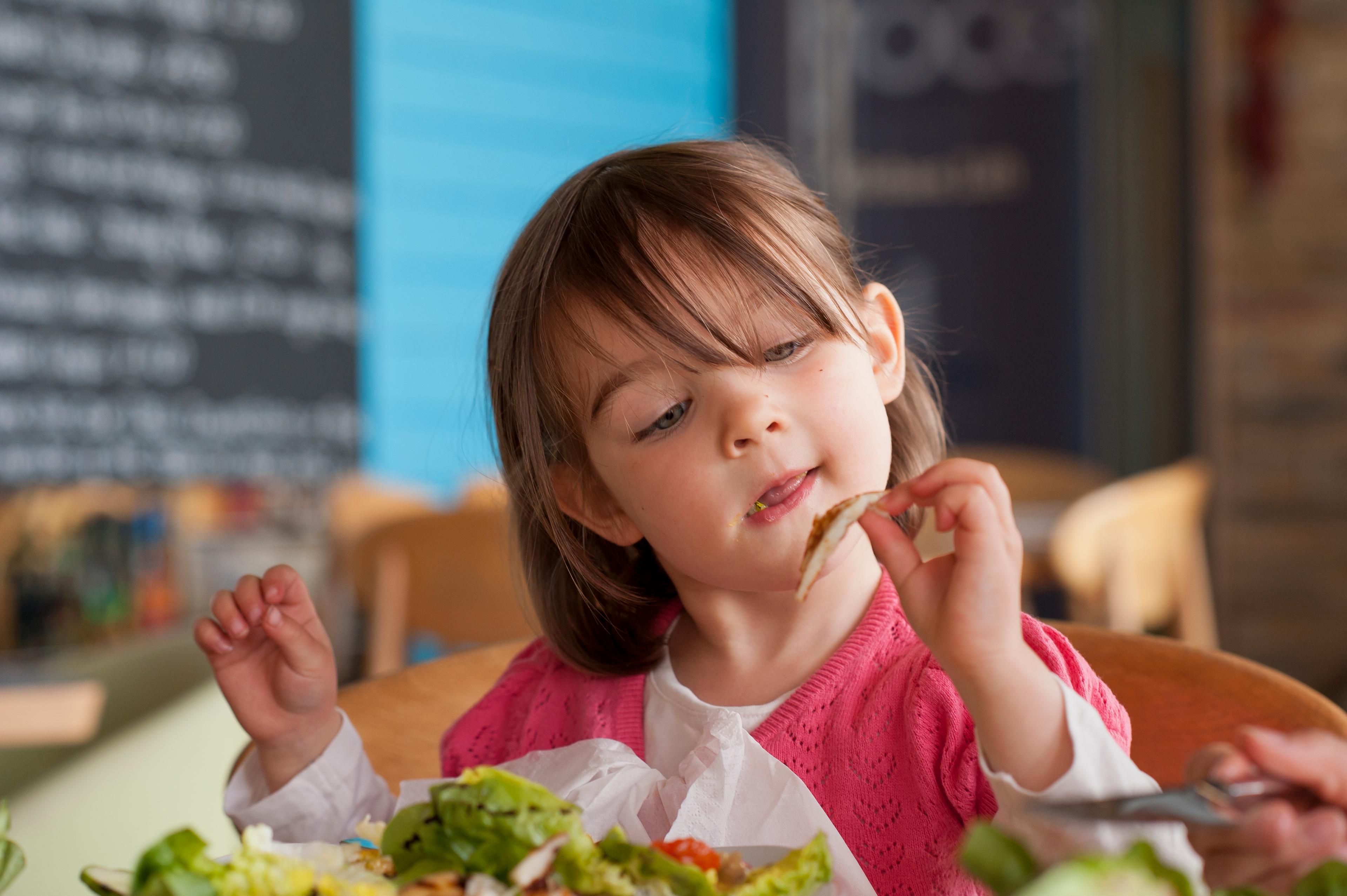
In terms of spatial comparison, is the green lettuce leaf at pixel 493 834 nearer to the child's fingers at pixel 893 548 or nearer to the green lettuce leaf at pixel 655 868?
the green lettuce leaf at pixel 655 868

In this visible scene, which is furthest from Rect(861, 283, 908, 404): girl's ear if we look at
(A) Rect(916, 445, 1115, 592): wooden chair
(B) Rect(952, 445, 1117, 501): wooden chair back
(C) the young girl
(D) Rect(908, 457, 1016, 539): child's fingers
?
(B) Rect(952, 445, 1117, 501): wooden chair back

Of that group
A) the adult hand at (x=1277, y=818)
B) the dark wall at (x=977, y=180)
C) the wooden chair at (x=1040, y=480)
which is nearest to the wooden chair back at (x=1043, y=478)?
the wooden chair at (x=1040, y=480)

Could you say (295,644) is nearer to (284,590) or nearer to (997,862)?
(284,590)

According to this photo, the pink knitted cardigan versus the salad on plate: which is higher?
the salad on plate

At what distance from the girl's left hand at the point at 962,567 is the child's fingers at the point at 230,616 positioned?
0.49 meters

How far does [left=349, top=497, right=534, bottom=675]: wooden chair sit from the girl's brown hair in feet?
3.34

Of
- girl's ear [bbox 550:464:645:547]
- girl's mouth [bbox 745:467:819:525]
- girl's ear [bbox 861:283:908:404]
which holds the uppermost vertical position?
girl's ear [bbox 861:283:908:404]

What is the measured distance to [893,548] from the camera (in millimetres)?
617

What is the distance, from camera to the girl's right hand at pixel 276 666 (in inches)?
34.0

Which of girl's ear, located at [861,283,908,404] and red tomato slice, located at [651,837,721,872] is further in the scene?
girl's ear, located at [861,283,908,404]

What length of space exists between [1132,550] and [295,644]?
1832 mm

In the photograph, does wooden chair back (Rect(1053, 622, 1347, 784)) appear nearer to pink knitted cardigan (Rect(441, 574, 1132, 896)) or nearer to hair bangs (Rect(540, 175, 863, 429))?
pink knitted cardigan (Rect(441, 574, 1132, 896))

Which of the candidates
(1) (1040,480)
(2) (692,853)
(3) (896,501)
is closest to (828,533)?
(3) (896,501)

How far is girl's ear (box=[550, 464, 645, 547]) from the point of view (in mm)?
967
